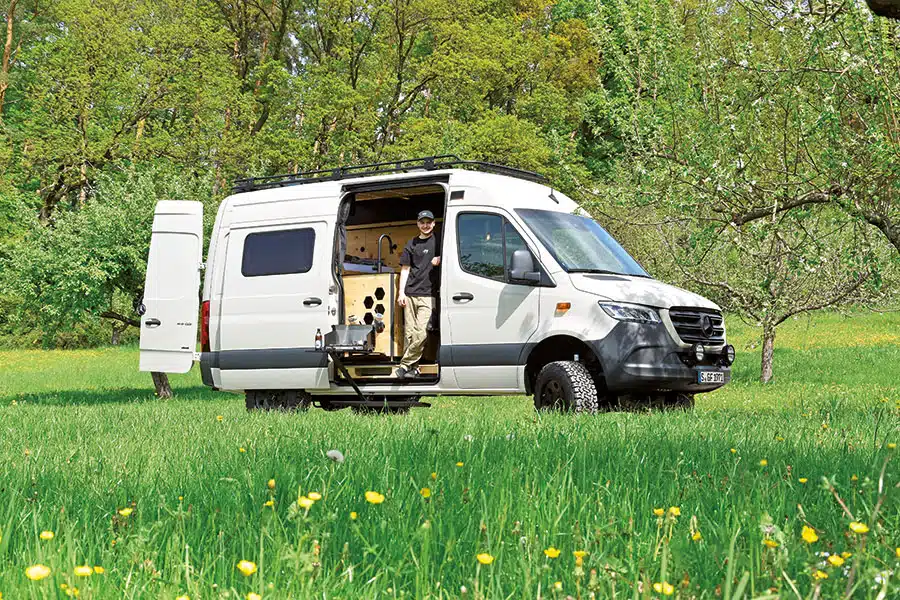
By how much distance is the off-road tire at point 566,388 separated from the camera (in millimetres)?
8859

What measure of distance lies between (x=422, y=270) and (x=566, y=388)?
2322 millimetres

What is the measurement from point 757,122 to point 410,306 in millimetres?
4089

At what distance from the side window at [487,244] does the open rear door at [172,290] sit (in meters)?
4.45

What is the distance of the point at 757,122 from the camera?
8.52 m

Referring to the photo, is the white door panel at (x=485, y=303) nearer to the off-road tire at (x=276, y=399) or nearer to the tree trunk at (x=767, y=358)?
the off-road tire at (x=276, y=399)

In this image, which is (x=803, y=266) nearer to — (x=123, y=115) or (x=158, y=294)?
(x=158, y=294)

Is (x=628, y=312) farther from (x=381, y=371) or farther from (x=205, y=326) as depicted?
(x=205, y=326)

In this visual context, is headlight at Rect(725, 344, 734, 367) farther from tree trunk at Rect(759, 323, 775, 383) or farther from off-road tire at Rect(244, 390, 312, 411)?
tree trunk at Rect(759, 323, 775, 383)

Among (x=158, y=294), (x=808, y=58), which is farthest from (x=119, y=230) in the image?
(x=808, y=58)

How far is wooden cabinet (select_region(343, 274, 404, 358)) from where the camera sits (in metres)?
11.1

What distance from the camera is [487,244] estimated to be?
9.81 meters

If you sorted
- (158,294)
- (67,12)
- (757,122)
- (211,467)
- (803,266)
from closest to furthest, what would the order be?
(211,467) < (803,266) < (757,122) < (158,294) < (67,12)

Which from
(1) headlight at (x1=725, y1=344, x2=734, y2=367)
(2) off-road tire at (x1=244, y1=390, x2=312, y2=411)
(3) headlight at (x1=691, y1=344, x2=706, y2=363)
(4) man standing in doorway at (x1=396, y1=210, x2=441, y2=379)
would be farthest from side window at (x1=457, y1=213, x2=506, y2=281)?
(2) off-road tire at (x1=244, y1=390, x2=312, y2=411)

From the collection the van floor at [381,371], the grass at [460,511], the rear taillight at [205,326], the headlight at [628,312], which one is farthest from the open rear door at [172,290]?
the headlight at [628,312]
